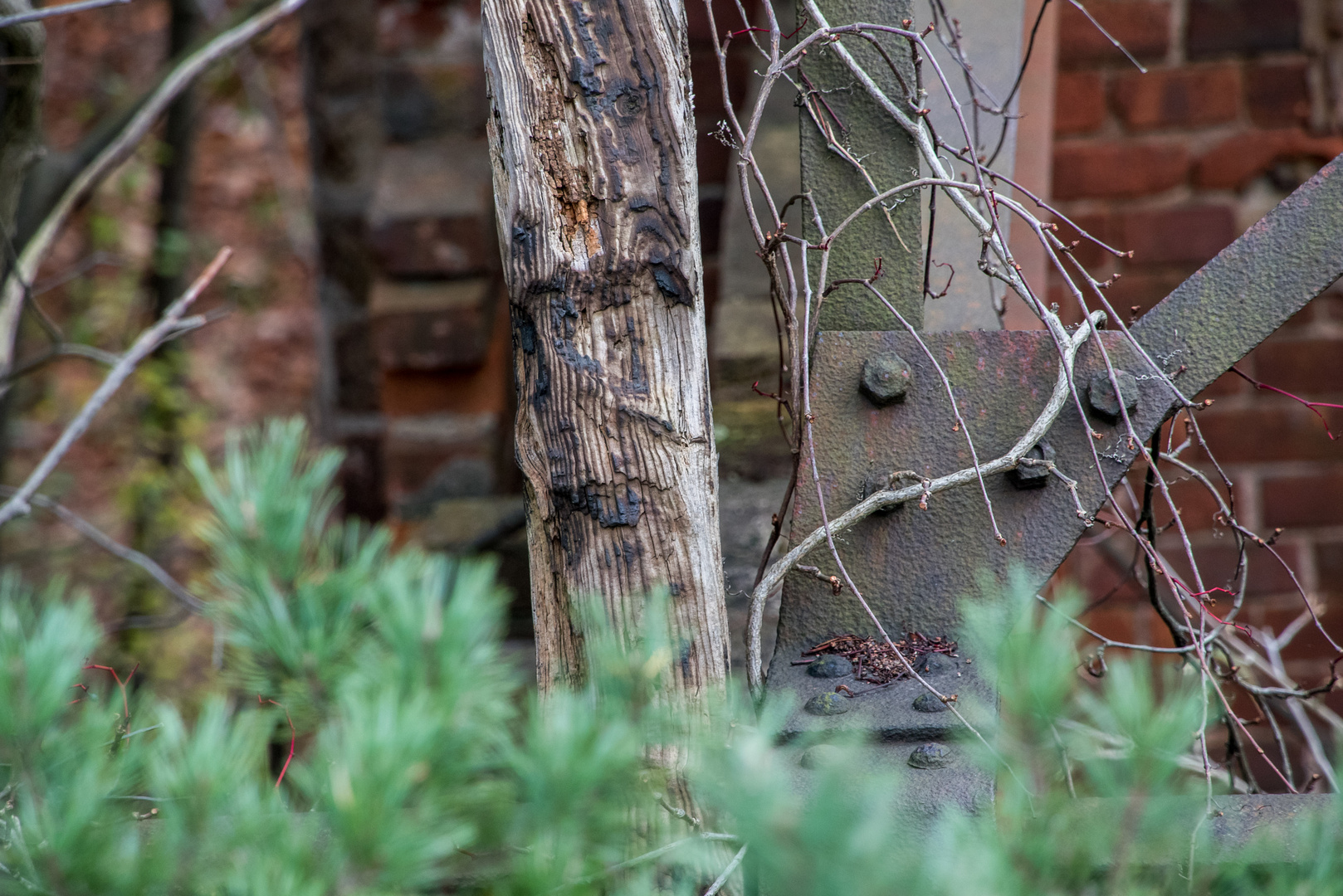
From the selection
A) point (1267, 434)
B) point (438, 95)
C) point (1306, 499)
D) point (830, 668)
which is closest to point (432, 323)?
point (438, 95)

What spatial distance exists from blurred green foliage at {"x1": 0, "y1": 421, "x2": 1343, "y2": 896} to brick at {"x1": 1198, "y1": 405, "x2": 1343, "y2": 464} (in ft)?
8.07

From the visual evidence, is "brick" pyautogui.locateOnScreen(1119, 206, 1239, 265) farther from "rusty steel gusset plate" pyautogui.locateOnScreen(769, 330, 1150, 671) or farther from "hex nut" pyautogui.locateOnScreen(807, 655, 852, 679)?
"hex nut" pyautogui.locateOnScreen(807, 655, 852, 679)

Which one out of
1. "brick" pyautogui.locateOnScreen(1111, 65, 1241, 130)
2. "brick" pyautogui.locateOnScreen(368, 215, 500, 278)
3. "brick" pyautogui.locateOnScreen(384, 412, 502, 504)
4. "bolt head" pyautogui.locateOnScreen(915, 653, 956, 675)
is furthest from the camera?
"brick" pyautogui.locateOnScreen(1111, 65, 1241, 130)

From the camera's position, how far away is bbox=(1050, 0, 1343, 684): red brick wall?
2.67 meters

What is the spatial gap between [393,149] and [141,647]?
175 centimetres

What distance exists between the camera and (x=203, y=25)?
288 centimetres

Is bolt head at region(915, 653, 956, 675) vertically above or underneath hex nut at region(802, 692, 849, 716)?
above

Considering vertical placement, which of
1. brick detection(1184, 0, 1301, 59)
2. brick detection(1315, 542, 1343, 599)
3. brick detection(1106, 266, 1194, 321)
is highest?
brick detection(1184, 0, 1301, 59)

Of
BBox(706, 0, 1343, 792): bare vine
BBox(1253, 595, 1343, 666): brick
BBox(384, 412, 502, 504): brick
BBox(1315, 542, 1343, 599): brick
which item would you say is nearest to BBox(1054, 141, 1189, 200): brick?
BBox(1315, 542, 1343, 599): brick

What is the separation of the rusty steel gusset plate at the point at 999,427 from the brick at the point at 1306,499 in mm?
1888

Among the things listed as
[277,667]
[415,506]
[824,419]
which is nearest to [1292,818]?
[824,419]

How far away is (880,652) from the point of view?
1.01m

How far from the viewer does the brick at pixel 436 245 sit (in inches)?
97.7

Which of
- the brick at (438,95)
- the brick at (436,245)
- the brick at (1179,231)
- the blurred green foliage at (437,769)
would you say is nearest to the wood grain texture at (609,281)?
the blurred green foliage at (437,769)
